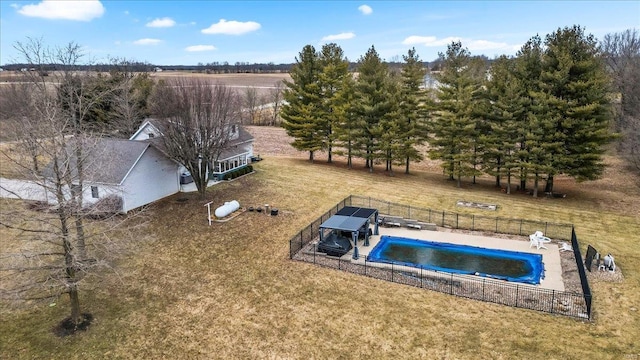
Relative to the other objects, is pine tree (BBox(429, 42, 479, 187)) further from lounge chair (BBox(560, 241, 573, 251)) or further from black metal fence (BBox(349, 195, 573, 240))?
lounge chair (BBox(560, 241, 573, 251))

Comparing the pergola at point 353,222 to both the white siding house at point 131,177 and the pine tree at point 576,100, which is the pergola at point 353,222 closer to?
the white siding house at point 131,177

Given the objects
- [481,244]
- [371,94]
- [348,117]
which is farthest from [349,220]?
[348,117]

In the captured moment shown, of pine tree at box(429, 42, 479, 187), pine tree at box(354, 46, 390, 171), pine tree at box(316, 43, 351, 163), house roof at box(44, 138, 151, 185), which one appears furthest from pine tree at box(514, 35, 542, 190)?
house roof at box(44, 138, 151, 185)

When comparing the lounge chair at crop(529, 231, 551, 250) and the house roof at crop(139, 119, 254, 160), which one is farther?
the house roof at crop(139, 119, 254, 160)

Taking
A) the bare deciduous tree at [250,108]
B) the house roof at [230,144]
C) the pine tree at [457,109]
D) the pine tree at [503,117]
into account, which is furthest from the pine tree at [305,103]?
the bare deciduous tree at [250,108]

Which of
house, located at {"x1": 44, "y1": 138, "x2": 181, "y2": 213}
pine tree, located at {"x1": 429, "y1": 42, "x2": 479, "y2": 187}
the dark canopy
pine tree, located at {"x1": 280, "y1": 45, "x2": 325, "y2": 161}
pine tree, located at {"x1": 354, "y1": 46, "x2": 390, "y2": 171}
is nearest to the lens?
the dark canopy

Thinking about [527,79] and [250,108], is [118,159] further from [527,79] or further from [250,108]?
[250,108]

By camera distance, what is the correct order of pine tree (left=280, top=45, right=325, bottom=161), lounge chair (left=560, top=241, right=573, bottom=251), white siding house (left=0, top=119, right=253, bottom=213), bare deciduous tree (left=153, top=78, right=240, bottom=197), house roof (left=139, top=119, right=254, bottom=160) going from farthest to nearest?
pine tree (left=280, top=45, right=325, bottom=161), house roof (left=139, top=119, right=254, bottom=160), bare deciduous tree (left=153, top=78, right=240, bottom=197), white siding house (left=0, top=119, right=253, bottom=213), lounge chair (left=560, top=241, right=573, bottom=251)
